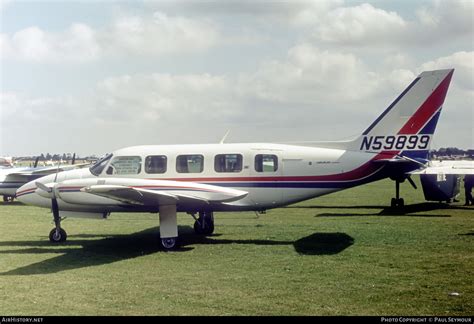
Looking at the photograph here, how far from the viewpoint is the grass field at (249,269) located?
808cm

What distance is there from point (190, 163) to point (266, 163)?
7.72 feet

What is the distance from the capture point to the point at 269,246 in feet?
45.1

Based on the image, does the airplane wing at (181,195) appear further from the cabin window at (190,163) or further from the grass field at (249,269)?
the grass field at (249,269)

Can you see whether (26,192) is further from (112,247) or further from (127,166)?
(112,247)

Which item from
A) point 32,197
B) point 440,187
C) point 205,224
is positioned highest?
point 32,197

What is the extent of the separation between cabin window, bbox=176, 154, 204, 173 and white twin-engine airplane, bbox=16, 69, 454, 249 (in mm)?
31

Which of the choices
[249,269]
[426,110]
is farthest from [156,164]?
[426,110]

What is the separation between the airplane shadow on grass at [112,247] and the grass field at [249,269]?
0.03m

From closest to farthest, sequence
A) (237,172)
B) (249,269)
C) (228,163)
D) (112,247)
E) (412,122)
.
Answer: (249,269) < (112,247) < (412,122) < (237,172) < (228,163)

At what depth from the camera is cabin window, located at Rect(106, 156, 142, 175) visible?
15.4 metres

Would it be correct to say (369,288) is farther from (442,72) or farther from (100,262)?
(442,72)

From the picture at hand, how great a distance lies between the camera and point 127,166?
15461mm

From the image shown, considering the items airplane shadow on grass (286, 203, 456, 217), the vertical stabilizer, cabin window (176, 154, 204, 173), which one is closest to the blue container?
airplane shadow on grass (286, 203, 456, 217)

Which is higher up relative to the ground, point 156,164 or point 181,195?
point 156,164
